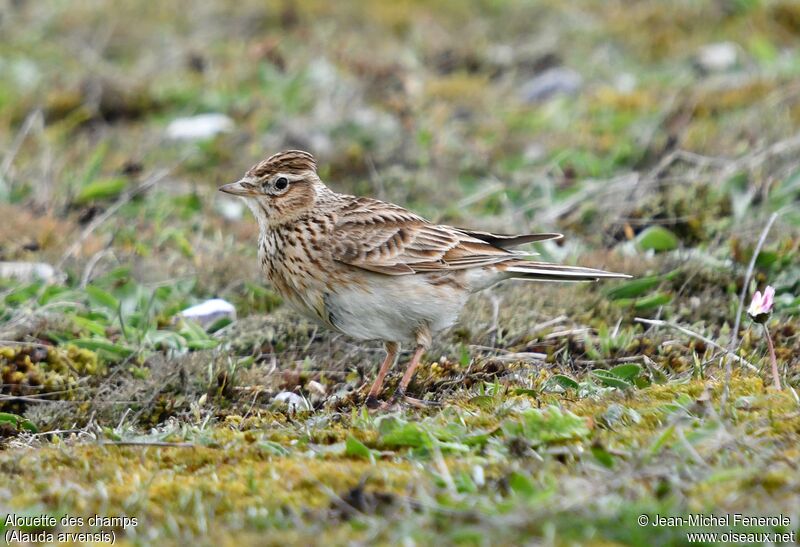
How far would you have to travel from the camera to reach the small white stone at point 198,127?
9.66m

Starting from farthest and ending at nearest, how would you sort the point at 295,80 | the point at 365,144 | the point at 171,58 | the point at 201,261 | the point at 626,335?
the point at 171,58
the point at 295,80
the point at 365,144
the point at 201,261
the point at 626,335

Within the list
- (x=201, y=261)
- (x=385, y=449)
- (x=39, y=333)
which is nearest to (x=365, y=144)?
(x=201, y=261)

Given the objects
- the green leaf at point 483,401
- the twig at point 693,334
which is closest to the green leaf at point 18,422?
the green leaf at point 483,401

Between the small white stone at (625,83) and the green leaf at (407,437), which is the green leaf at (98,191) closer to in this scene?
the green leaf at (407,437)

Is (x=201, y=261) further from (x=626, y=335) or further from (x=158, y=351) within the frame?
(x=626, y=335)

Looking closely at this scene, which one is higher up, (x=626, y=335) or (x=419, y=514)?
(x=419, y=514)

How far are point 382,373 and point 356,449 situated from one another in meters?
1.45

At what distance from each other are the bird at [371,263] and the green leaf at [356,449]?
1.07 metres

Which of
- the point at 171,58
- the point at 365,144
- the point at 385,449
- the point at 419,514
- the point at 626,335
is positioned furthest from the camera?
the point at 171,58

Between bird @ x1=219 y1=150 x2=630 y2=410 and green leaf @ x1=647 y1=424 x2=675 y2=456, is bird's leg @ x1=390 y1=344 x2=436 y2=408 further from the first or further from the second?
green leaf @ x1=647 y1=424 x2=675 y2=456

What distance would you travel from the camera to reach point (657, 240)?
7.33 meters

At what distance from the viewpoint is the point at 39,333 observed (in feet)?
20.4

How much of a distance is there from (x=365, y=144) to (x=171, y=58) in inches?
134

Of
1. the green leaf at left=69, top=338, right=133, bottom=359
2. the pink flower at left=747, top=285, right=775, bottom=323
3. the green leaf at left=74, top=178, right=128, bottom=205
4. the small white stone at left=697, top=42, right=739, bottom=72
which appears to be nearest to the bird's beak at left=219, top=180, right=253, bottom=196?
the green leaf at left=69, top=338, right=133, bottom=359
